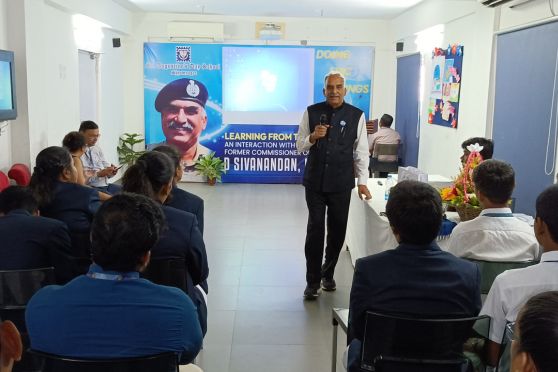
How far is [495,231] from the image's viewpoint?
257cm

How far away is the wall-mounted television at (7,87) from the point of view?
4.95 metres

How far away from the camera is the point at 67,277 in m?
2.72

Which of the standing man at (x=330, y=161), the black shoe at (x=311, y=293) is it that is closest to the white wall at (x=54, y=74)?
A: the standing man at (x=330, y=161)

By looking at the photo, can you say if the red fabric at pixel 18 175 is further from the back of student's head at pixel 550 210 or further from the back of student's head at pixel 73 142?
the back of student's head at pixel 550 210

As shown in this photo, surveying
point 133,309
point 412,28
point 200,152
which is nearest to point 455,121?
point 412,28

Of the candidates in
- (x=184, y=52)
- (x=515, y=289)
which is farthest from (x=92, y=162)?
(x=515, y=289)

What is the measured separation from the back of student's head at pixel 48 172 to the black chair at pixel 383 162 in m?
6.13

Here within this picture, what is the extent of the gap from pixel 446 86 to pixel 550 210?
5605mm

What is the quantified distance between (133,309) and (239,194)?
756cm

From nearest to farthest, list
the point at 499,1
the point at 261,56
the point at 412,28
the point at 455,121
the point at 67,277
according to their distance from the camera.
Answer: the point at 67,277 < the point at 499,1 < the point at 455,121 < the point at 412,28 < the point at 261,56

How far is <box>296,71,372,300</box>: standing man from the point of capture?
4.18m

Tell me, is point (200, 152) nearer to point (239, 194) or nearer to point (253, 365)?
point (239, 194)

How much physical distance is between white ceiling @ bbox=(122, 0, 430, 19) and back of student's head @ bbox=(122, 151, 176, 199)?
625cm

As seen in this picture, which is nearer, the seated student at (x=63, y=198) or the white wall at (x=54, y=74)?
the seated student at (x=63, y=198)
